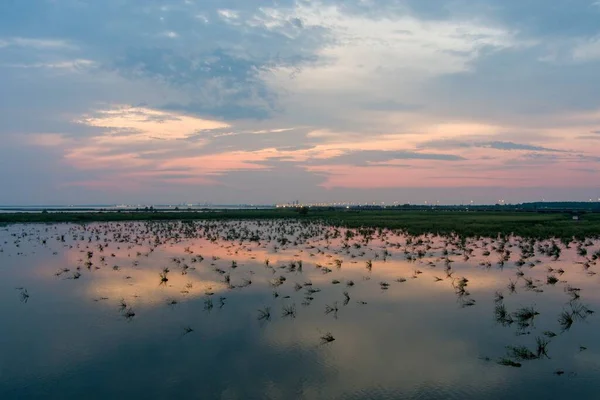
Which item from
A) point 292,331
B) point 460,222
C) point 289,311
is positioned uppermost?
point 460,222

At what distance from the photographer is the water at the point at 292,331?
1014 cm

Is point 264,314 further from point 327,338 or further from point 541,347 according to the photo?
point 541,347

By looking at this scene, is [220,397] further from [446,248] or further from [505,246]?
[505,246]

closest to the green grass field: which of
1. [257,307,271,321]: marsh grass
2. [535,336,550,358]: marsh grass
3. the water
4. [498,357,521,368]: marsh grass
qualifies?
the water

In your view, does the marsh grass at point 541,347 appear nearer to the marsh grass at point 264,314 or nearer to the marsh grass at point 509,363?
the marsh grass at point 509,363

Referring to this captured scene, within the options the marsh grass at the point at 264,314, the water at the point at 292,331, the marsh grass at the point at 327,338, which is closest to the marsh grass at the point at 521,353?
the water at the point at 292,331

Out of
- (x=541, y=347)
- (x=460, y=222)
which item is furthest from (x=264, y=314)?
(x=460, y=222)

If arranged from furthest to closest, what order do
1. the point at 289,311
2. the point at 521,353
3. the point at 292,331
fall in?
the point at 289,311 < the point at 292,331 < the point at 521,353

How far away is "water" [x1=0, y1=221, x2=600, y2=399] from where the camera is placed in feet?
33.3

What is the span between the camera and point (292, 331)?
1401 cm

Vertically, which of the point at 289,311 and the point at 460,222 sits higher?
the point at 460,222

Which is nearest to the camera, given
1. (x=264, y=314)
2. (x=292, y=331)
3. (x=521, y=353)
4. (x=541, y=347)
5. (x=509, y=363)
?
(x=509, y=363)

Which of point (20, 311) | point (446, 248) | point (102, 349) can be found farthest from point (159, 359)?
point (446, 248)

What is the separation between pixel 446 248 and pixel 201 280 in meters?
20.9
